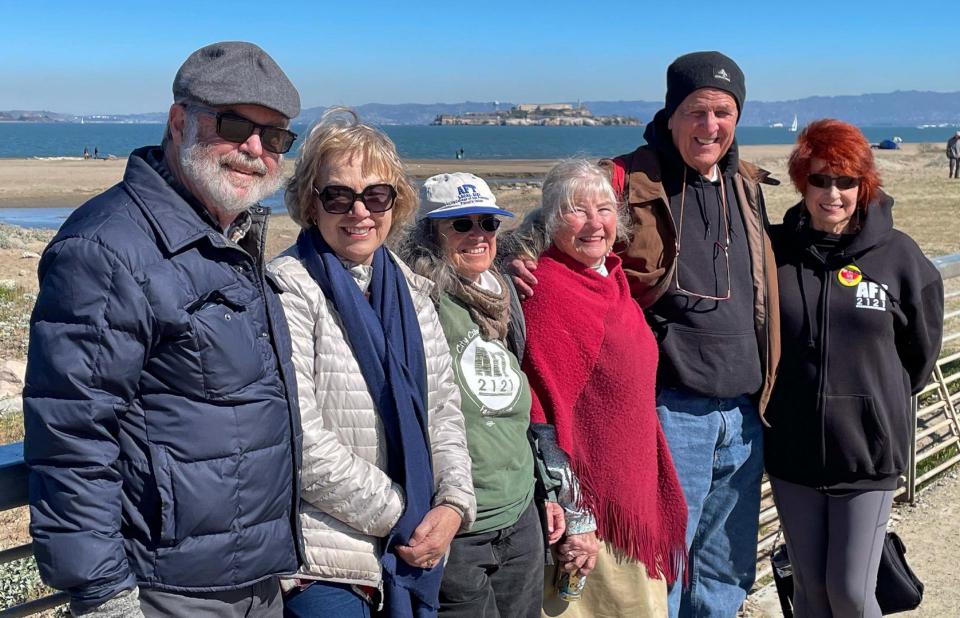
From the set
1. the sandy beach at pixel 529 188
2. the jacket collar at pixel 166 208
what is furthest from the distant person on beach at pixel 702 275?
the jacket collar at pixel 166 208

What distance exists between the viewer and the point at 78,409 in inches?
72.6

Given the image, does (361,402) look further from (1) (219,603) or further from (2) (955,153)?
(2) (955,153)

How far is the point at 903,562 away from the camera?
3.71m

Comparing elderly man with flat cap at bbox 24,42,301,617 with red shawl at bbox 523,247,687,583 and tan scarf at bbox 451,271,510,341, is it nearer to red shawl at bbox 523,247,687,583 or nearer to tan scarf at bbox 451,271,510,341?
tan scarf at bbox 451,271,510,341

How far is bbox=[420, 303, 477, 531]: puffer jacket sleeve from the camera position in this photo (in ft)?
8.66

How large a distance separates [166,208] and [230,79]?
15.1 inches

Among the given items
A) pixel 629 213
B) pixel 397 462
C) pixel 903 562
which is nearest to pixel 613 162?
pixel 629 213

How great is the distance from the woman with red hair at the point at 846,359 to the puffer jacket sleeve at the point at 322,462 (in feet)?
6.03

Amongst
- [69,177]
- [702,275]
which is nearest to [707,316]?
[702,275]

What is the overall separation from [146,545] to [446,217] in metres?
1.43

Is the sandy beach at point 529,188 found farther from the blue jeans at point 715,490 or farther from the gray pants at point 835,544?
the gray pants at point 835,544

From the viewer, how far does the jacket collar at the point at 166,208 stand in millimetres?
2062

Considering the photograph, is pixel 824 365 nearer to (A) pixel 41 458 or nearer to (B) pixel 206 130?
(B) pixel 206 130

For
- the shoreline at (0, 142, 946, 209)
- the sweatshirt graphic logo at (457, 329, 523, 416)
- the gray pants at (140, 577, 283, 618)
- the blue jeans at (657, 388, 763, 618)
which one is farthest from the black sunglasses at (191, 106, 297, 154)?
the shoreline at (0, 142, 946, 209)
